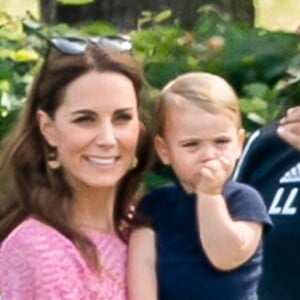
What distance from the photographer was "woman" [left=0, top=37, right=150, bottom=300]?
3.99 meters

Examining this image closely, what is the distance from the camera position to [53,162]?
4.17 metres

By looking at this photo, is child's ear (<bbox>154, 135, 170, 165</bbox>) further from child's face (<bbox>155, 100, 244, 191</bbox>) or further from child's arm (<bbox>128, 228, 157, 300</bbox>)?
child's arm (<bbox>128, 228, 157, 300</bbox>)

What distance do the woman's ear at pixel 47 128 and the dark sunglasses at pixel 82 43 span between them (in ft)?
0.57

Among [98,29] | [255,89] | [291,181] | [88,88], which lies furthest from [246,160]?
[98,29]

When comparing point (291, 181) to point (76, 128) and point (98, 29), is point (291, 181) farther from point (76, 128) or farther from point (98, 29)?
point (98, 29)

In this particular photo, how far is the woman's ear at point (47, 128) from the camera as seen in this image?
13.6 feet

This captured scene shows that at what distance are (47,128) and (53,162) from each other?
9 cm

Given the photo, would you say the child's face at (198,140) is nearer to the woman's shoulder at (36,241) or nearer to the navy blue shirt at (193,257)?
the navy blue shirt at (193,257)

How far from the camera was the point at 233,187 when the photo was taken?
414 centimetres

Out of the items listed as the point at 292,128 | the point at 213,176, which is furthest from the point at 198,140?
the point at 292,128

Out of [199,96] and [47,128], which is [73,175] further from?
[199,96]

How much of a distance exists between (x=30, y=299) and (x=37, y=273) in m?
0.07

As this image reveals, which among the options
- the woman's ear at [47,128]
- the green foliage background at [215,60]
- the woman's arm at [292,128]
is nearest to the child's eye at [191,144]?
the woman's ear at [47,128]

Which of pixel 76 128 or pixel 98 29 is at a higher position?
pixel 76 128
